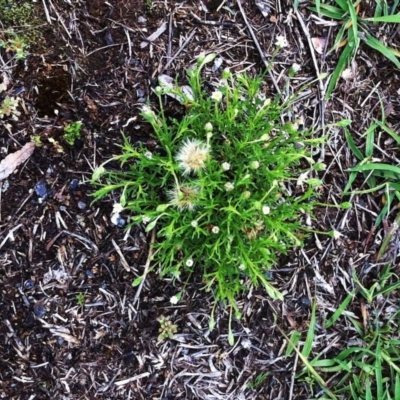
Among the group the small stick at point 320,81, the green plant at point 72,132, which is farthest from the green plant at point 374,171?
the green plant at point 72,132

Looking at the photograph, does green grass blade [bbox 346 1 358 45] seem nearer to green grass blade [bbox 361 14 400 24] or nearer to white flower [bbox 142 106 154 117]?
green grass blade [bbox 361 14 400 24]

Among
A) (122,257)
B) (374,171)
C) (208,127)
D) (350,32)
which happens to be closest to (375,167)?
(374,171)

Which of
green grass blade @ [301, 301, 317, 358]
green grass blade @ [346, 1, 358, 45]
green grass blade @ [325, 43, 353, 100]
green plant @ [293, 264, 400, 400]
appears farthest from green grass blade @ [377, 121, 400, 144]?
A: green grass blade @ [301, 301, 317, 358]

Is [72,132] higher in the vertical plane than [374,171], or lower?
higher

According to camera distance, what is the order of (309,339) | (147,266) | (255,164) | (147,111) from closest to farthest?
(255,164), (147,111), (147,266), (309,339)

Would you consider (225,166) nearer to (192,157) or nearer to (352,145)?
(192,157)

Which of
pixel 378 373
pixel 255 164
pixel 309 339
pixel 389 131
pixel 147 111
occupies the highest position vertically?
pixel 147 111

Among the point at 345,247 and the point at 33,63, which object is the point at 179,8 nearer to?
the point at 33,63

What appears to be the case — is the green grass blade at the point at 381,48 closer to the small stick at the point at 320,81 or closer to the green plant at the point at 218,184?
the small stick at the point at 320,81
